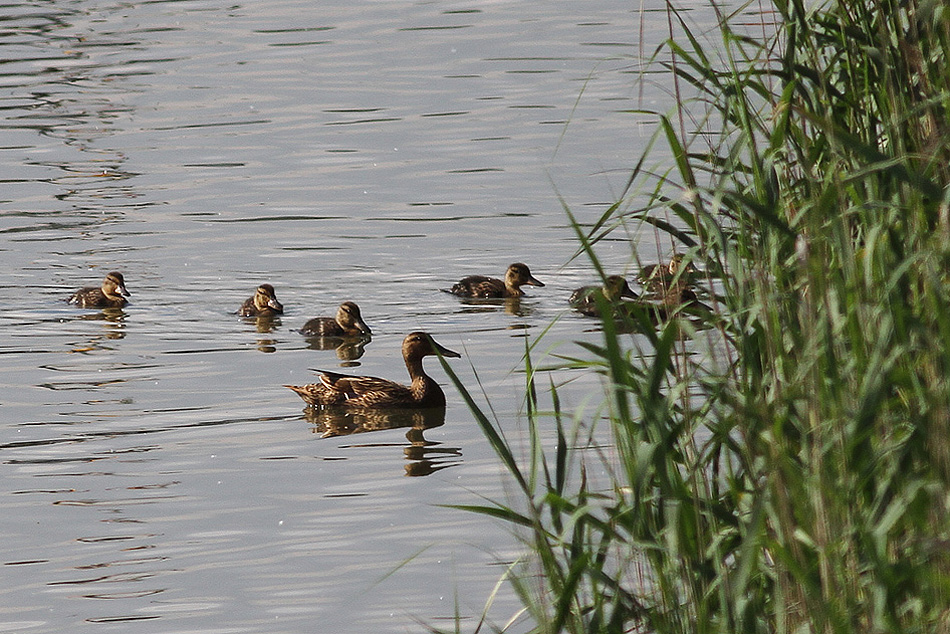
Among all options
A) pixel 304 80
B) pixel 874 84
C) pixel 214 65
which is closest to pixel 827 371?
pixel 874 84

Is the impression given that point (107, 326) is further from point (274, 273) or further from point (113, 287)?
point (274, 273)

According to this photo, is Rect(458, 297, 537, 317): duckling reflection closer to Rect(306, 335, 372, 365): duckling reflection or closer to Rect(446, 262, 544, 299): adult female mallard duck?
Rect(446, 262, 544, 299): adult female mallard duck

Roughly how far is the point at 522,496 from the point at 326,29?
19.5 m

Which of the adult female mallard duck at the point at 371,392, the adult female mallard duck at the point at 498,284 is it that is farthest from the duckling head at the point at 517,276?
the adult female mallard duck at the point at 371,392

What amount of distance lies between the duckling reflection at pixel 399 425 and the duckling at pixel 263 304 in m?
1.97

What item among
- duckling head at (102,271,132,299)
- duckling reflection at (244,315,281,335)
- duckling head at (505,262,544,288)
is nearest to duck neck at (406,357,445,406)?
duckling reflection at (244,315,281,335)

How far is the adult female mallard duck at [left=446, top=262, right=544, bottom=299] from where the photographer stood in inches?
451

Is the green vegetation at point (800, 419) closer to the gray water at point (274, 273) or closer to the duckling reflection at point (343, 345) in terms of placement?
the gray water at point (274, 273)

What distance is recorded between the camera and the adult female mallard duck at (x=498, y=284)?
451 inches

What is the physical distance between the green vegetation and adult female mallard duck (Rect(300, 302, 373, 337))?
590 centimetres

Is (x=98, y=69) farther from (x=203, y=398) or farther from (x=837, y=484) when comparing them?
(x=837, y=484)

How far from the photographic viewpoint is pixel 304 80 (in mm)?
20750

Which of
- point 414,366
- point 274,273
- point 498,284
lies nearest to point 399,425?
point 414,366

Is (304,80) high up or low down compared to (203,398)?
up
